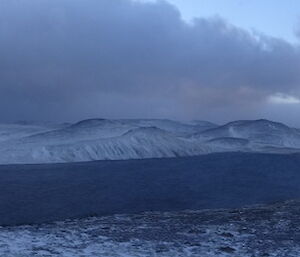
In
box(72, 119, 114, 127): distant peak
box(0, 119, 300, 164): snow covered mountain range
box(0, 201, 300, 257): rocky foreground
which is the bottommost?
box(0, 201, 300, 257): rocky foreground

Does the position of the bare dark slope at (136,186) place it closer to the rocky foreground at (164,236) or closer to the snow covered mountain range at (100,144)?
the rocky foreground at (164,236)

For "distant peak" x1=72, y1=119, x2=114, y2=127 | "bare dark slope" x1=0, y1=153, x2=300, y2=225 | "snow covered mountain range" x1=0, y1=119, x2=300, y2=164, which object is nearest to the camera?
"bare dark slope" x1=0, y1=153, x2=300, y2=225

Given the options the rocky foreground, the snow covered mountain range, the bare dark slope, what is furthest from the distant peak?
the rocky foreground

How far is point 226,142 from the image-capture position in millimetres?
76438

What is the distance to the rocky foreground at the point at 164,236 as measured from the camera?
42.4 ft

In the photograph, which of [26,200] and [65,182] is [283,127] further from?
[26,200]

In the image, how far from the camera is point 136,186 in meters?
33.2

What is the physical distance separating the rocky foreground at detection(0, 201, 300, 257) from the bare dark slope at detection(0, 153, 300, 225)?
185 inches

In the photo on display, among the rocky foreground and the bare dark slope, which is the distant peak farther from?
the rocky foreground

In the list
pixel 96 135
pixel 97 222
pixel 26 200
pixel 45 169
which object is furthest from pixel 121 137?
pixel 97 222

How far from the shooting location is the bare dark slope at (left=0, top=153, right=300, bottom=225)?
24.3 meters

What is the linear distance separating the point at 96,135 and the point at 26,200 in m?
39.5

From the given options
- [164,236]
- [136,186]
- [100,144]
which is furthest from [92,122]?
[164,236]

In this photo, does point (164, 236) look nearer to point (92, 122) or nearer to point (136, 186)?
point (136, 186)
